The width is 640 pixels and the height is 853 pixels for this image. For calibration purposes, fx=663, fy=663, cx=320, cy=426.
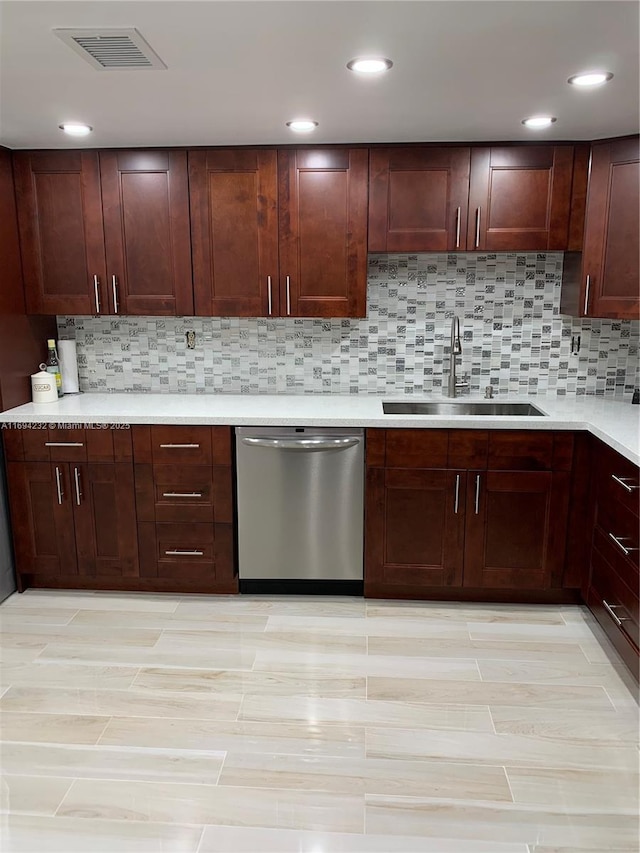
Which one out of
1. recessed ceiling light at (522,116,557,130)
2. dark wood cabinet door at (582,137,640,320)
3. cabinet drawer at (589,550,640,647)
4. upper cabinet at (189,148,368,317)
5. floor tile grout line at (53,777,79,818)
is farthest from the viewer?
upper cabinet at (189,148,368,317)

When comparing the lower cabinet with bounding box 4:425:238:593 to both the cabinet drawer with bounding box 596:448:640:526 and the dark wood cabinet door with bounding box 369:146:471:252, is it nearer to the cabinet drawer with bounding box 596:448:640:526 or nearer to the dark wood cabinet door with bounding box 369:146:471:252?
the dark wood cabinet door with bounding box 369:146:471:252

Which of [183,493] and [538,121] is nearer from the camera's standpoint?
[538,121]

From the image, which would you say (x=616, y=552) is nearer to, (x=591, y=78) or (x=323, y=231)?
(x=591, y=78)

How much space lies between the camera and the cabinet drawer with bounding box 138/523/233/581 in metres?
3.29

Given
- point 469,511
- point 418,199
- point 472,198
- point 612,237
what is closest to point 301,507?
point 469,511

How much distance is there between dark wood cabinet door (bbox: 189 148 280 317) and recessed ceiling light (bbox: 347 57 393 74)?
1.16 metres

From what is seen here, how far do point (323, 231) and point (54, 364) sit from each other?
165cm

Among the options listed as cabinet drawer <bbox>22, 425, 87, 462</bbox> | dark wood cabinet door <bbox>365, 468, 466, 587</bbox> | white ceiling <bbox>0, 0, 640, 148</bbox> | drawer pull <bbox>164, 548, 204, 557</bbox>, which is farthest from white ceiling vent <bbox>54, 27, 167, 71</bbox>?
drawer pull <bbox>164, 548, 204, 557</bbox>

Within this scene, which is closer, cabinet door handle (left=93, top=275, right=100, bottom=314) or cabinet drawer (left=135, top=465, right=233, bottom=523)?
cabinet drawer (left=135, top=465, right=233, bottom=523)

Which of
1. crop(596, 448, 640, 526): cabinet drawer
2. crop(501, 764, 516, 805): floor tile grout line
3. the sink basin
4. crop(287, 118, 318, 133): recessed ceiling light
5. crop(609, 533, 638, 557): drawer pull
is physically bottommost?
crop(501, 764, 516, 805): floor tile grout line

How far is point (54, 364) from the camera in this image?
365 centimetres

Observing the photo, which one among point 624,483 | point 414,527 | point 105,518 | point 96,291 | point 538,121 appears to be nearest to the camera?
point 624,483

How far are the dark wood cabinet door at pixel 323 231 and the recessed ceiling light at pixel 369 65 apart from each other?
1064mm

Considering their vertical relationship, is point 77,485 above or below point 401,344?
below
